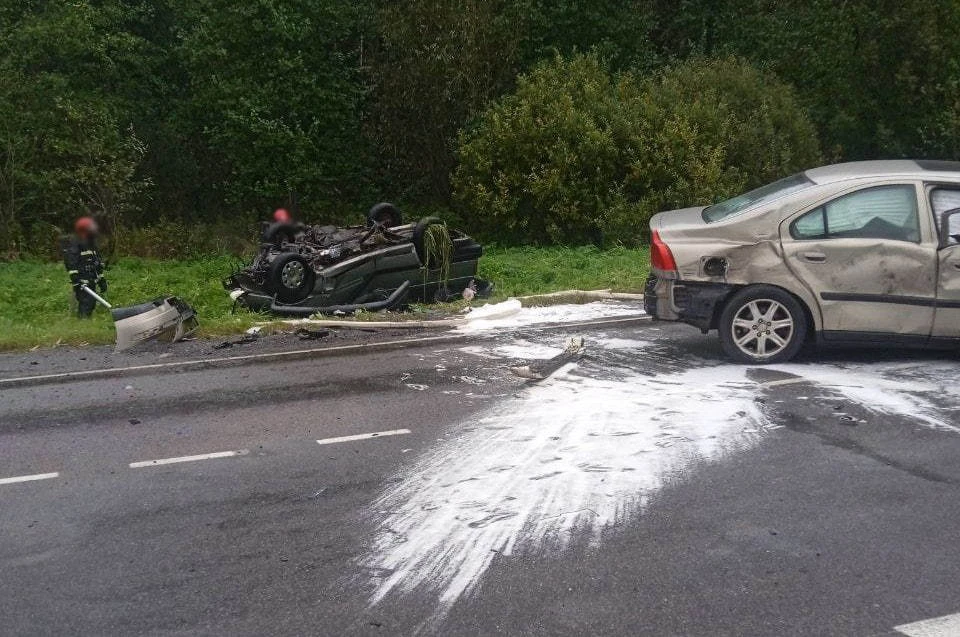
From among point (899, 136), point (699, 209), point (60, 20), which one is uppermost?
point (60, 20)

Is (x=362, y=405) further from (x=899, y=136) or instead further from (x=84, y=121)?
(x=899, y=136)

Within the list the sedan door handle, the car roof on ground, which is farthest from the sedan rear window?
the sedan door handle

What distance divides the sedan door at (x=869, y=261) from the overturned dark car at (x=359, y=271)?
5386mm

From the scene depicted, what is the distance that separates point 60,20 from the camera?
2380cm

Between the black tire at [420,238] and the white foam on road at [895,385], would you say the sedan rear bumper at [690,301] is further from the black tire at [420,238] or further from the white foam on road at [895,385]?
the black tire at [420,238]

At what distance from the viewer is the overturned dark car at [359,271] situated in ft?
40.6

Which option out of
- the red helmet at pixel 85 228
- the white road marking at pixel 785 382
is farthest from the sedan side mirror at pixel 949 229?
the red helmet at pixel 85 228

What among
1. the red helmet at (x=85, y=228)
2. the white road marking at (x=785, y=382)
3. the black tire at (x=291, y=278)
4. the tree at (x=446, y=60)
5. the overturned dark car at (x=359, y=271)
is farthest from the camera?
the tree at (x=446, y=60)

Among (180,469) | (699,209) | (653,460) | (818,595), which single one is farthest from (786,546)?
(699,209)

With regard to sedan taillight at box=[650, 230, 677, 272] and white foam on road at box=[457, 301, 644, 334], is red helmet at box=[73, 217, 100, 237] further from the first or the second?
sedan taillight at box=[650, 230, 677, 272]

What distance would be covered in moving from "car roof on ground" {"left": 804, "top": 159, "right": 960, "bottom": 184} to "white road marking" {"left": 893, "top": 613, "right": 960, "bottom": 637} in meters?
5.22

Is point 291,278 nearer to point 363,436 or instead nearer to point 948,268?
point 363,436

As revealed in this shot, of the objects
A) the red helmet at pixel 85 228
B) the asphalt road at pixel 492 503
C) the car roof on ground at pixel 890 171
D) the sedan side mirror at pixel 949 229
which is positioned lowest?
the asphalt road at pixel 492 503

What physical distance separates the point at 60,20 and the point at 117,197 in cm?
447
